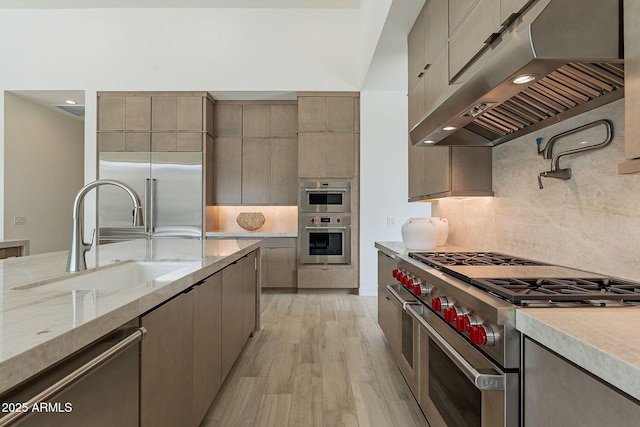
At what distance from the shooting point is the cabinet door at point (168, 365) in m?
1.18

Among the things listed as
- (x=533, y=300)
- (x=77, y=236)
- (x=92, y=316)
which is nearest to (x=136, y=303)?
(x=92, y=316)

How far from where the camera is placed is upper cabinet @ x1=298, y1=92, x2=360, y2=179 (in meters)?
5.20

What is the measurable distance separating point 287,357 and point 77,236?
182cm

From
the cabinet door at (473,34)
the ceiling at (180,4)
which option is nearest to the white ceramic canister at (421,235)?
the cabinet door at (473,34)

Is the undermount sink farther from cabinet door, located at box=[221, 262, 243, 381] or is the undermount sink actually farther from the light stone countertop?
cabinet door, located at box=[221, 262, 243, 381]

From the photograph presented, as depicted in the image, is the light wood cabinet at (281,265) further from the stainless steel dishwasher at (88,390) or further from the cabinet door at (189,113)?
the stainless steel dishwasher at (88,390)

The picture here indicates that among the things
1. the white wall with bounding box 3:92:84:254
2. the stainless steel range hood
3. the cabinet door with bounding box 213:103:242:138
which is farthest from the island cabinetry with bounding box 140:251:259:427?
the white wall with bounding box 3:92:84:254

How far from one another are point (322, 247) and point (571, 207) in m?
3.76

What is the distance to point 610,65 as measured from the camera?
1.23 metres

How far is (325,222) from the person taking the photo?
17.1ft

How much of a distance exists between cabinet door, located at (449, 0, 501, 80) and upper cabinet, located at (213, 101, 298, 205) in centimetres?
342

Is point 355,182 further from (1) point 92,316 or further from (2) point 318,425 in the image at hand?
(1) point 92,316

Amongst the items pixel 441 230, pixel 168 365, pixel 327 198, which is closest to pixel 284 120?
pixel 327 198

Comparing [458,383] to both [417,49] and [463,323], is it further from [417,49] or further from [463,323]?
[417,49]
